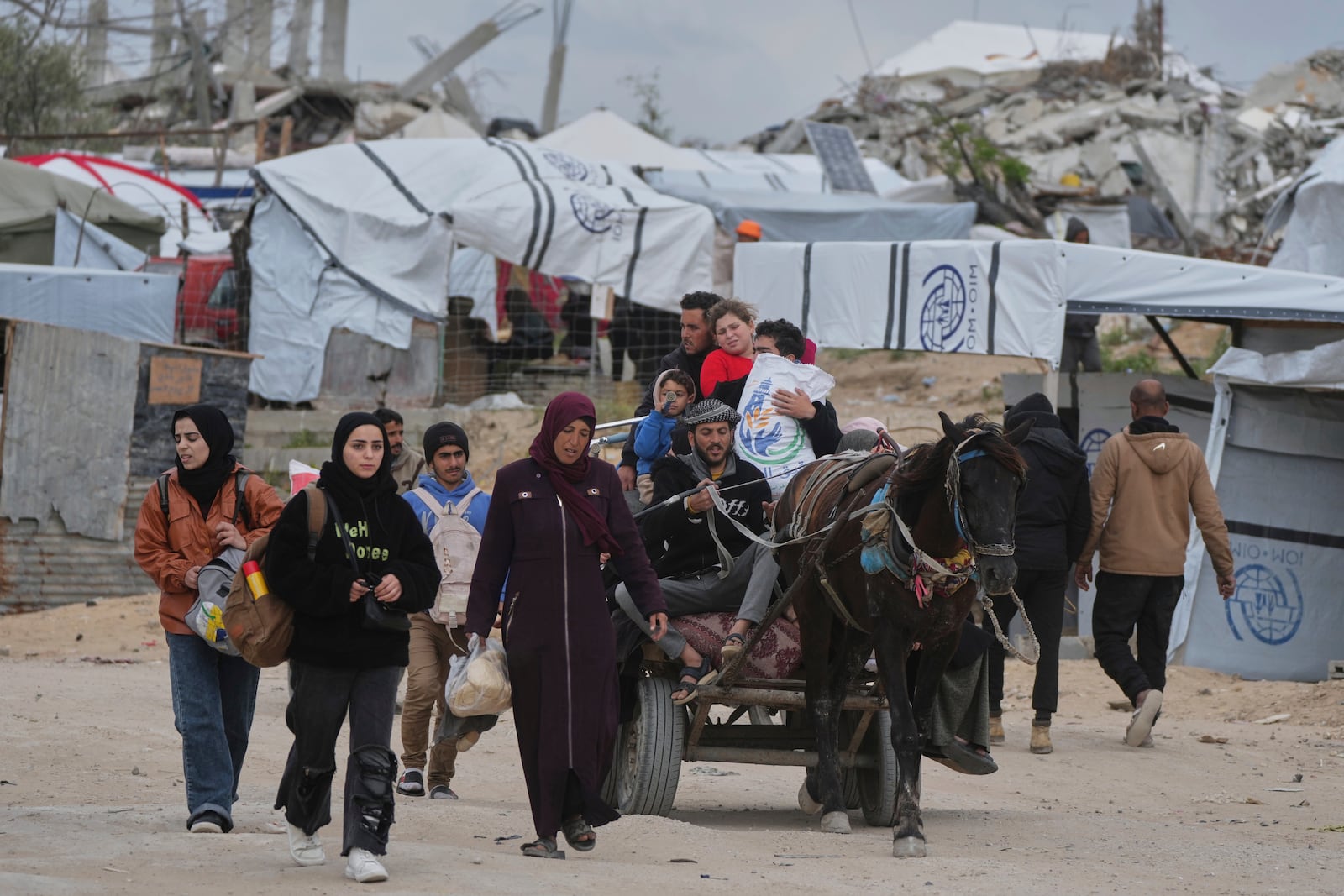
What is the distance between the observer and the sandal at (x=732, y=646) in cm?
672

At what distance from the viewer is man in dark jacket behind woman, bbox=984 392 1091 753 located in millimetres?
9477

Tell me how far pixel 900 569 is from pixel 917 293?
6788 millimetres

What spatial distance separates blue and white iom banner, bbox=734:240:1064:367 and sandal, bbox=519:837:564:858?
6.68 metres

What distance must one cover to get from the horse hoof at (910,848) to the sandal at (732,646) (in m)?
1.03

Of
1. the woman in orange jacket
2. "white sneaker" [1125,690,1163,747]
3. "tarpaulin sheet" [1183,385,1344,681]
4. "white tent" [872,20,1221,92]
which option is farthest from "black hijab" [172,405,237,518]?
"white tent" [872,20,1221,92]

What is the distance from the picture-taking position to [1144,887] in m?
5.73

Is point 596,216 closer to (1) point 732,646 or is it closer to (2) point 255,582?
(1) point 732,646

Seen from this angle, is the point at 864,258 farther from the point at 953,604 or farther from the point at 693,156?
the point at 693,156

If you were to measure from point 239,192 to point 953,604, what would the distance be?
2155 centimetres

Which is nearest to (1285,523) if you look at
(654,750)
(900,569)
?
(900,569)

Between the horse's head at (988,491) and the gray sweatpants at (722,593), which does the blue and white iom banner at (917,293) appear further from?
the horse's head at (988,491)

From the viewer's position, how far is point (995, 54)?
1649 inches

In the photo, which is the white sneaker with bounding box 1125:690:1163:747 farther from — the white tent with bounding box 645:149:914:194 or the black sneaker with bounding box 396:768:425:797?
the white tent with bounding box 645:149:914:194

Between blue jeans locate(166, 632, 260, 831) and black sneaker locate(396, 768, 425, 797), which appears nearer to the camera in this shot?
blue jeans locate(166, 632, 260, 831)
